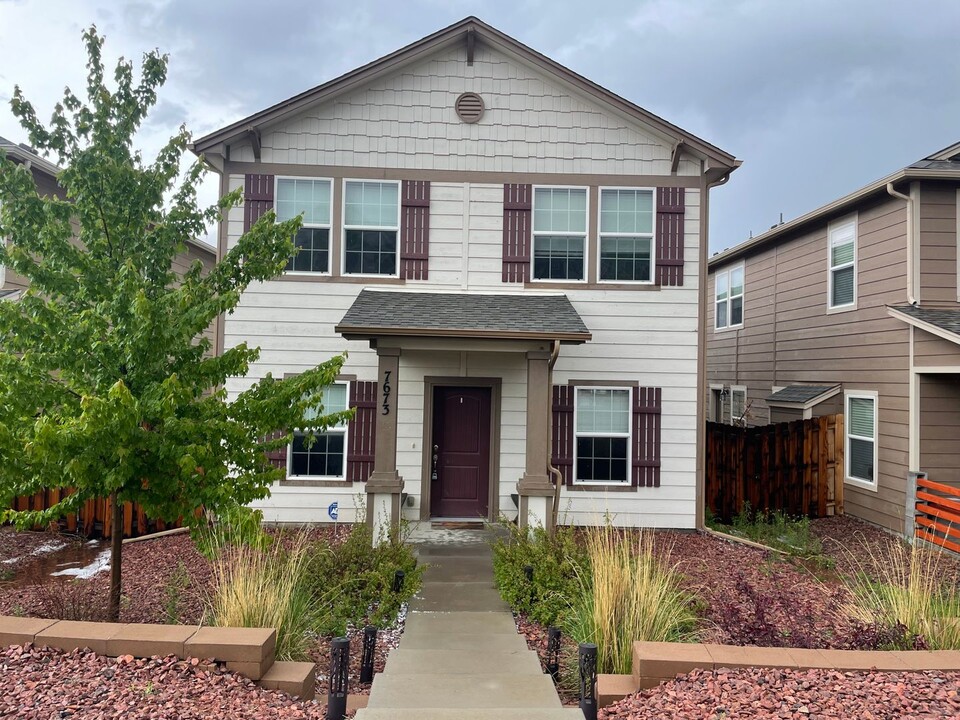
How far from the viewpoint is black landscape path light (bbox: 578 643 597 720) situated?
12.6ft

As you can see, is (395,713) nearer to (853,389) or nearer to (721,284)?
(853,389)

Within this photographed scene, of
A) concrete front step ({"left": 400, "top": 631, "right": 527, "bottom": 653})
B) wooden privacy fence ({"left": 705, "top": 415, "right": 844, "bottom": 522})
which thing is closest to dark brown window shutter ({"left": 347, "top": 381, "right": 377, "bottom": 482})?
concrete front step ({"left": 400, "top": 631, "right": 527, "bottom": 653})

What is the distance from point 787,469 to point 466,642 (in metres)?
8.37

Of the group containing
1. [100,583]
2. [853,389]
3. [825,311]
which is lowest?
[100,583]

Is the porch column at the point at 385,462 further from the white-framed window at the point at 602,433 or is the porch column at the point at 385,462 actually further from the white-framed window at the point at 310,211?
the white-framed window at the point at 602,433

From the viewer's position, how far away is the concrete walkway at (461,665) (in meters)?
3.90

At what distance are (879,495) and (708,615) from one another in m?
6.81

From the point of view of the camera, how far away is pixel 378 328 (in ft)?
26.6

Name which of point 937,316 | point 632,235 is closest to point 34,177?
point 632,235

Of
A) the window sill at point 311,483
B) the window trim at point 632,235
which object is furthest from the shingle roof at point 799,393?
the window sill at point 311,483

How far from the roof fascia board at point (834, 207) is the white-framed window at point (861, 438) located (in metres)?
3.34

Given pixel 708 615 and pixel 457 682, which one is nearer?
pixel 457 682

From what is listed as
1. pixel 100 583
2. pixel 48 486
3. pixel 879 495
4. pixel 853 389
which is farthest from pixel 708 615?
pixel 853 389

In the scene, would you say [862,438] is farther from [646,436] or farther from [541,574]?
[541,574]
